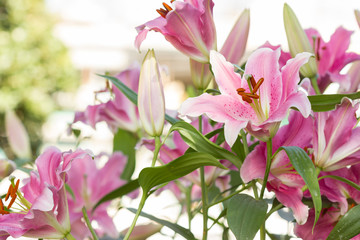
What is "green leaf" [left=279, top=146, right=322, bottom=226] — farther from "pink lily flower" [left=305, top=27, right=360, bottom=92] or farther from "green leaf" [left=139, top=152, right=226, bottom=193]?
"pink lily flower" [left=305, top=27, right=360, bottom=92]

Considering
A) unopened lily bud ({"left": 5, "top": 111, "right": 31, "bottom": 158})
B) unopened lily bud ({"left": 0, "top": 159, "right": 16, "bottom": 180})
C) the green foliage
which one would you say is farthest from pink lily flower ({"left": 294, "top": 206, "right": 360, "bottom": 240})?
the green foliage

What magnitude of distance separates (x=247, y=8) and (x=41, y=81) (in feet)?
15.3

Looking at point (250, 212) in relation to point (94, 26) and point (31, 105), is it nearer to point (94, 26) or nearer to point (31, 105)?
point (31, 105)

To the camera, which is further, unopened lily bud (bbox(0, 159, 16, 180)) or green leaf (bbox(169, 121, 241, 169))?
unopened lily bud (bbox(0, 159, 16, 180))

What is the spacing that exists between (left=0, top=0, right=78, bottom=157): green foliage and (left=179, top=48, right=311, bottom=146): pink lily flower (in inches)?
179

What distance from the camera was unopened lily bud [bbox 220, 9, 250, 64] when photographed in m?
0.40

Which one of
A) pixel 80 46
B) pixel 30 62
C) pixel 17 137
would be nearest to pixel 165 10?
pixel 17 137

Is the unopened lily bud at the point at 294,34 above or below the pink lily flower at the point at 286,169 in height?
above

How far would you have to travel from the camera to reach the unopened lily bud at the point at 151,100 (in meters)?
0.34

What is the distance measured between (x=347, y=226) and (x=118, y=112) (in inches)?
10.2

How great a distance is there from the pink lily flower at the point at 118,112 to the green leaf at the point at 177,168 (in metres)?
0.18

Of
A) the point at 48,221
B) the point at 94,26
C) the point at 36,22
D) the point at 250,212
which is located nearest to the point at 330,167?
the point at 250,212

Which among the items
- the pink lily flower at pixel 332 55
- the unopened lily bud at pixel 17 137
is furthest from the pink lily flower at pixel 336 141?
the unopened lily bud at pixel 17 137

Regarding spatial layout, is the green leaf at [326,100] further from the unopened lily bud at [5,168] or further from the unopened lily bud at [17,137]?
the unopened lily bud at [17,137]
